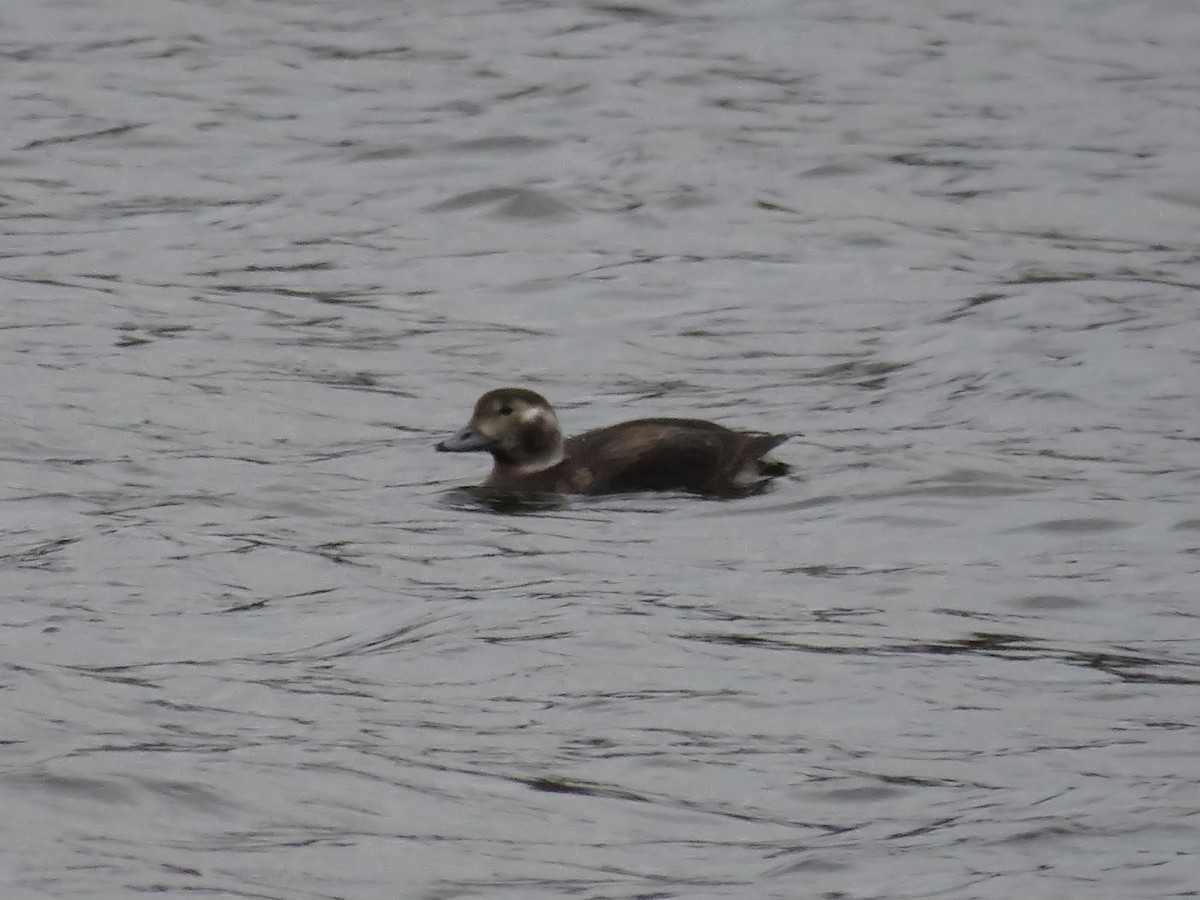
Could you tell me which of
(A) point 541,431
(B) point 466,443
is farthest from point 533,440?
(B) point 466,443

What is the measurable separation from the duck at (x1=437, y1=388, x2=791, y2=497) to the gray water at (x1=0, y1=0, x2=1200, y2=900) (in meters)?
0.13

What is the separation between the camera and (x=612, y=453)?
32.3ft

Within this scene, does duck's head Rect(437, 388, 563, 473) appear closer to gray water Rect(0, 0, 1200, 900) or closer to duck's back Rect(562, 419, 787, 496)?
duck's back Rect(562, 419, 787, 496)

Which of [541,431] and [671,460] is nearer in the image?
[671,460]

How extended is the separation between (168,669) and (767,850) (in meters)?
2.06

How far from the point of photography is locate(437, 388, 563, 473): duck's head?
9.93m

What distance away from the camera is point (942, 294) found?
13.2 m

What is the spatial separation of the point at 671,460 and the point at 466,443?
0.74 m

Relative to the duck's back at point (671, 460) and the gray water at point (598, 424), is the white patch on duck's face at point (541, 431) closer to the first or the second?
the duck's back at point (671, 460)

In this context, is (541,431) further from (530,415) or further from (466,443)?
(466,443)

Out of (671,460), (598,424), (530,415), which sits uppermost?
(530,415)

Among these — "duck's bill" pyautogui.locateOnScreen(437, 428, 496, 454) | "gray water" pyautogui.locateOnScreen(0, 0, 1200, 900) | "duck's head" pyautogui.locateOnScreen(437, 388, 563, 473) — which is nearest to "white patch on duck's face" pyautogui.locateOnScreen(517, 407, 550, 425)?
"duck's head" pyautogui.locateOnScreen(437, 388, 563, 473)

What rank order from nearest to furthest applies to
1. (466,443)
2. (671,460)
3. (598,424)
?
(671,460)
(466,443)
(598,424)

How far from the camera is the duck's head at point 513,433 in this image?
9.93 meters
